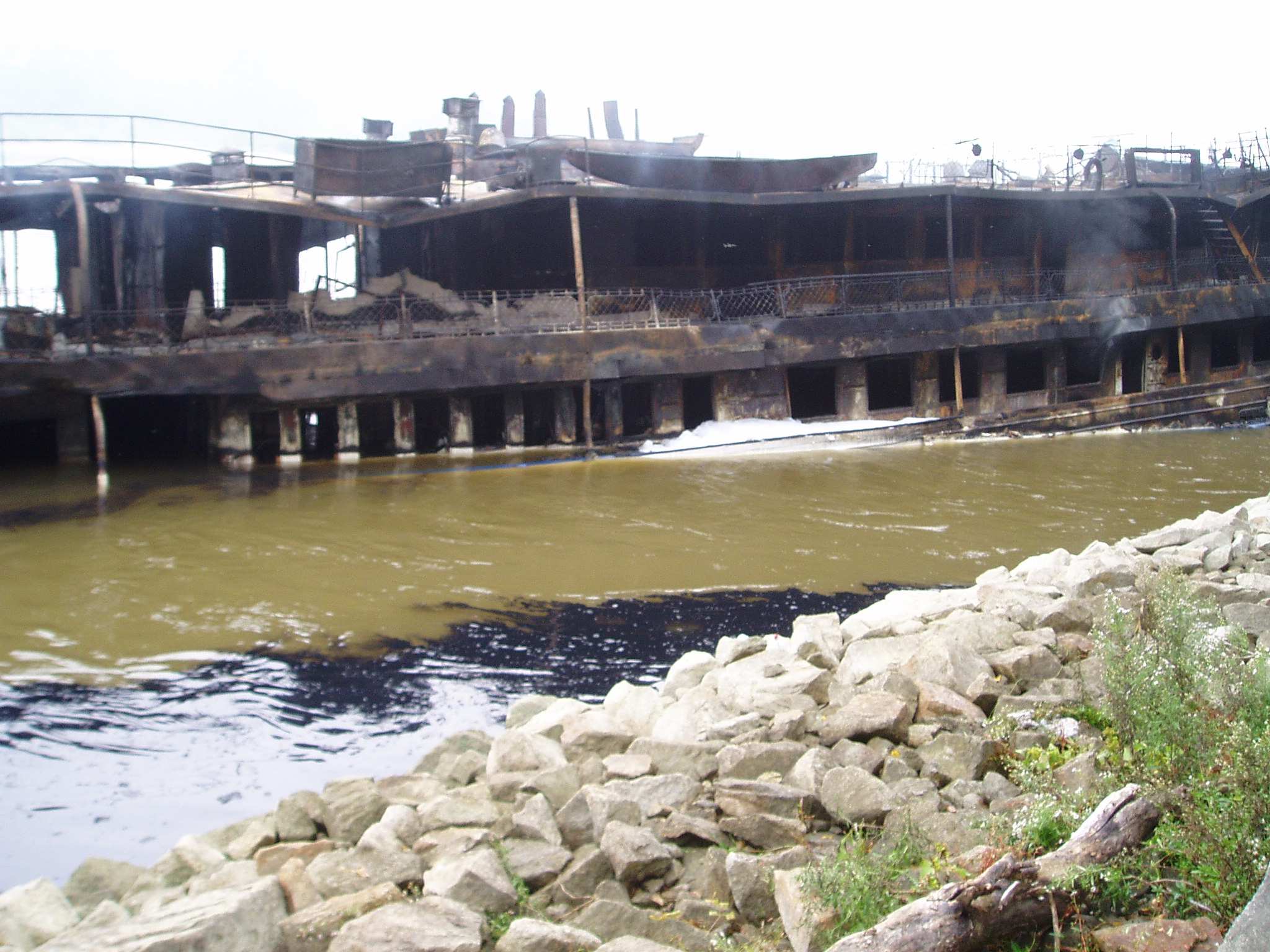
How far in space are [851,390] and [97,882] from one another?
1783cm

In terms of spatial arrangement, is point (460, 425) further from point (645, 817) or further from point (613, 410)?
point (645, 817)

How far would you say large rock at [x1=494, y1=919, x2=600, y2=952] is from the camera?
12.4ft

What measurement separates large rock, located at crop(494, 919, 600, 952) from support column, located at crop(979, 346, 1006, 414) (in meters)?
20.0

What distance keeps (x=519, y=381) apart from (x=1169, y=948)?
51.5 ft

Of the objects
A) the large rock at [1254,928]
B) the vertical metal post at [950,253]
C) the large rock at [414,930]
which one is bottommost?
the large rock at [414,930]

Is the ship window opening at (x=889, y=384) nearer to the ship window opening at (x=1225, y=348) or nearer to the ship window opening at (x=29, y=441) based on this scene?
the ship window opening at (x=1225, y=348)

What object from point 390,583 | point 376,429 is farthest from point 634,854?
point 376,429

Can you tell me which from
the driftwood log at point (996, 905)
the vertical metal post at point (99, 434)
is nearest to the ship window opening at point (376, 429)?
the vertical metal post at point (99, 434)

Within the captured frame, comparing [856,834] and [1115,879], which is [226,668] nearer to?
[856,834]

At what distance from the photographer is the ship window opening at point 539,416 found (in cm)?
2039

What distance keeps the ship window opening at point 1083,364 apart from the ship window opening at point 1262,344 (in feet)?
19.3

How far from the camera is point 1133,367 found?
2542cm

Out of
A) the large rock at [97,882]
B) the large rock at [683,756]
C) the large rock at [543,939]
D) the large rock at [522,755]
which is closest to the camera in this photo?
the large rock at [543,939]

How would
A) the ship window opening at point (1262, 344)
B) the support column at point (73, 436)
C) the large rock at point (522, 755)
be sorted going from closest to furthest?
the large rock at point (522, 755) → the support column at point (73, 436) → the ship window opening at point (1262, 344)
